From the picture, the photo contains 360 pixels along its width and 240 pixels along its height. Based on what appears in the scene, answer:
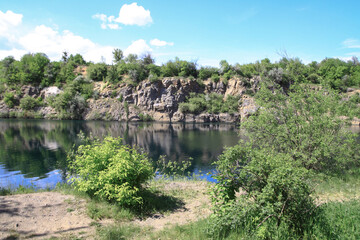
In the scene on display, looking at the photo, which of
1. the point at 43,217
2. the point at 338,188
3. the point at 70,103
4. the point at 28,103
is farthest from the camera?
the point at 28,103

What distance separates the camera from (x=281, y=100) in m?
13.8

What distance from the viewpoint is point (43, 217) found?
7.23 m

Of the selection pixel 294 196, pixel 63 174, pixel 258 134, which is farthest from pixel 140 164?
pixel 63 174

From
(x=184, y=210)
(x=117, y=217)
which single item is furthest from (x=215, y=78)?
(x=117, y=217)

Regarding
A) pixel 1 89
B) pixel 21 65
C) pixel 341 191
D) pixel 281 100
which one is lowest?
pixel 341 191

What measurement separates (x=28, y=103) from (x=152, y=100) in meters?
39.6

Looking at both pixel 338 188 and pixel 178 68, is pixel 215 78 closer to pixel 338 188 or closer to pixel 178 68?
pixel 178 68

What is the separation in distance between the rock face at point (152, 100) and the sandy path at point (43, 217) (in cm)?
7032

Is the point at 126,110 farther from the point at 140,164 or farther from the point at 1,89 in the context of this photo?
the point at 140,164

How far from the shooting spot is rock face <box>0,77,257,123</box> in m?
78.4

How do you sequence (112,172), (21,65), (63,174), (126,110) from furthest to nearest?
→ (21,65) < (126,110) < (63,174) < (112,172)

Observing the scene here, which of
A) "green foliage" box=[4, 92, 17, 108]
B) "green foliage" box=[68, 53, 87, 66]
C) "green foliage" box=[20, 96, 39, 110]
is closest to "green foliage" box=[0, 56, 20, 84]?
"green foliage" box=[4, 92, 17, 108]

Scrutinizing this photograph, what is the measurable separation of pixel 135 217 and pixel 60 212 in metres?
2.38

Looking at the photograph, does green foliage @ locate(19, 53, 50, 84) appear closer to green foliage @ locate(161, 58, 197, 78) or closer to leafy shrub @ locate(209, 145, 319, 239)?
green foliage @ locate(161, 58, 197, 78)
